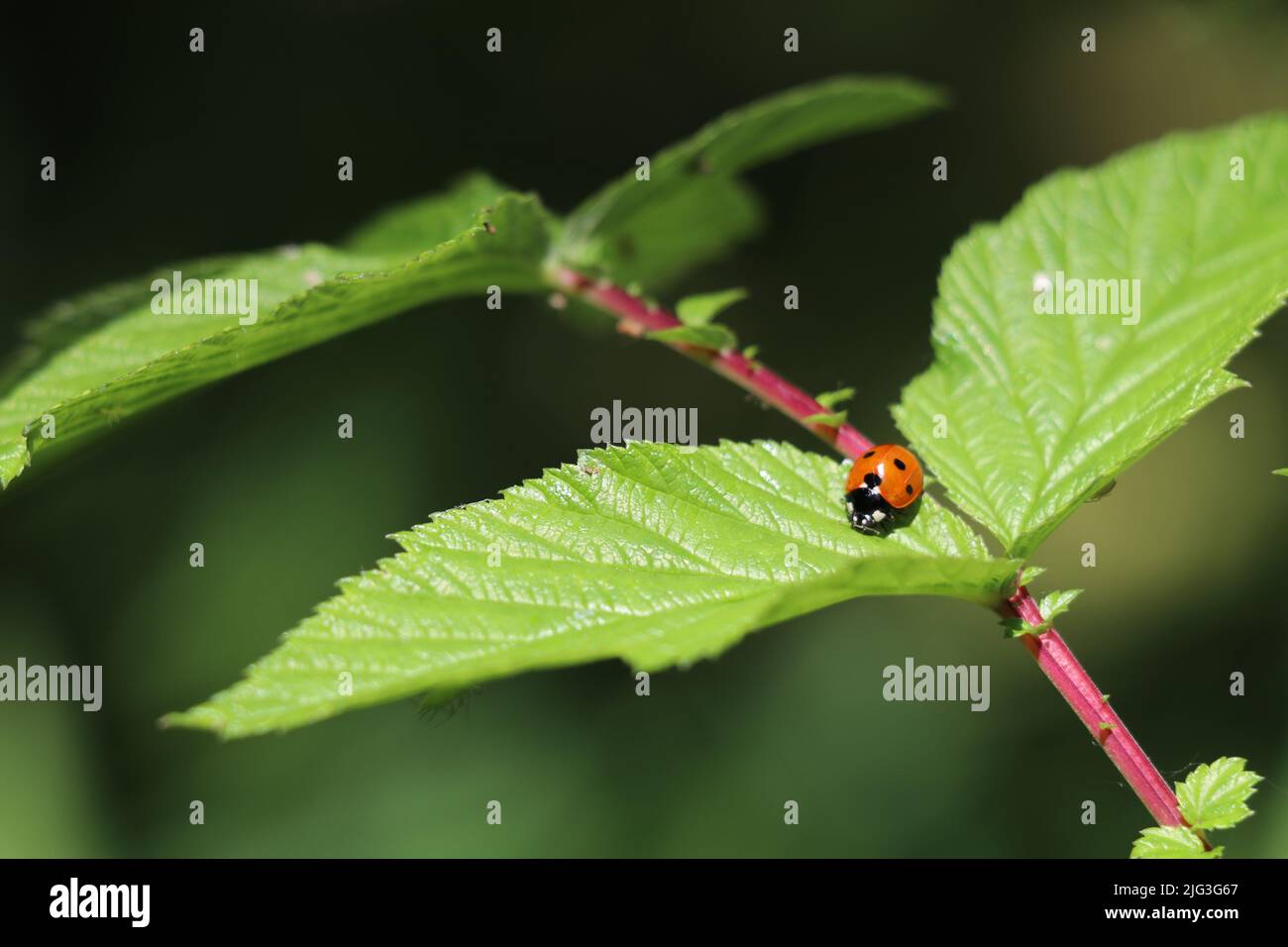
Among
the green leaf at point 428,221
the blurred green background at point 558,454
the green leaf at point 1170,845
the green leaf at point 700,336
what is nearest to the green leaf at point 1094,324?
the green leaf at point 700,336

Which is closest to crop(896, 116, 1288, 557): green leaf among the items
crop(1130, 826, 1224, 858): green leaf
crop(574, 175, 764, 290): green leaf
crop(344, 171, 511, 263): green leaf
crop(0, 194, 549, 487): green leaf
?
crop(1130, 826, 1224, 858): green leaf

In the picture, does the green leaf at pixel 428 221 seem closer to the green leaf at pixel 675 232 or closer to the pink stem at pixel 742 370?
the green leaf at pixel 675 232

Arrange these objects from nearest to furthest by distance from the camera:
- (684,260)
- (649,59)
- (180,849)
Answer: (684,260), (180,849), (649,59)

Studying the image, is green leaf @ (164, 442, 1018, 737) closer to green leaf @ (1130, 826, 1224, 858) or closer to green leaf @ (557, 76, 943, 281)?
green leaf @ (1130, 826, 1224, 858)

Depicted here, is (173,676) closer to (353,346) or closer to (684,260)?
(353,346)

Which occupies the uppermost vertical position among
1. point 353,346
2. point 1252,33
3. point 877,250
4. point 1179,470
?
point 1252,33

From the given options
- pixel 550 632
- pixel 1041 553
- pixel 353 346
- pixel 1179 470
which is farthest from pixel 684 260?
pixel 1179 470
